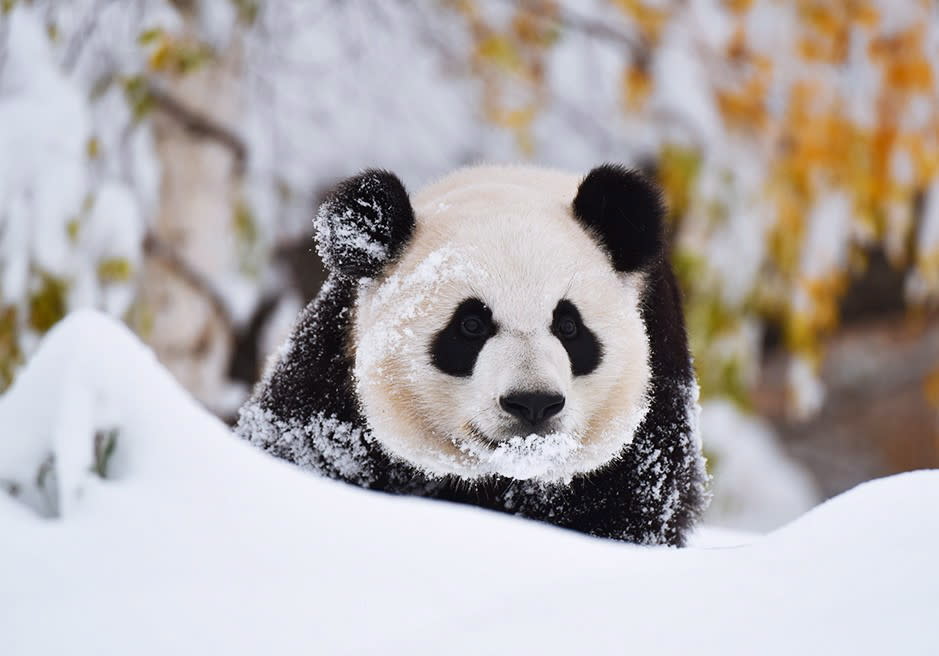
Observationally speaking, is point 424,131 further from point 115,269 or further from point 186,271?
point 115,269

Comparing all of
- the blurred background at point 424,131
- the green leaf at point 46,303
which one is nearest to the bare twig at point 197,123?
the blurred background at point 424,131

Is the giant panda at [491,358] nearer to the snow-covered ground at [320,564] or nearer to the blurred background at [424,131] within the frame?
the snow-covered ground at [320,564]

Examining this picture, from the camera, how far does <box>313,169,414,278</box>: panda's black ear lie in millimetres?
2016

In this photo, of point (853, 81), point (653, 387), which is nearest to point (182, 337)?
point (653, 387)

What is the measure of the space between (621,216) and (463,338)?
39cm

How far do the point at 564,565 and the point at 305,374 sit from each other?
0.99 m

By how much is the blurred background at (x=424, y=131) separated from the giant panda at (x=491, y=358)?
156 cm

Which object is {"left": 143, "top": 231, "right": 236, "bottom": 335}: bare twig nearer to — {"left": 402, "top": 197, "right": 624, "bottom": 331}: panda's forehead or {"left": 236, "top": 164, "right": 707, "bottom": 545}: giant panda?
{"left": 236, "top": 164, "right": 707, "bottom": 545}: giant panda

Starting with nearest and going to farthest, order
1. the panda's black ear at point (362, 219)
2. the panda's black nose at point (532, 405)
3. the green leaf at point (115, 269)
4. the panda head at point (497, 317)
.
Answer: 1. the panda's black nose at point (532, 405)
2. the panda head at point (497, 317)
3. the panda's black ear at point (362, 219)
4. the green leaf at point (115, 269)

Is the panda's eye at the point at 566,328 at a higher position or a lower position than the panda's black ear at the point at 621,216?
lower

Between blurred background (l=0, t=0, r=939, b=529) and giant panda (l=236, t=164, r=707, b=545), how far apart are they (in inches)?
61.4

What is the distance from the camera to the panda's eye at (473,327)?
1.92 metres

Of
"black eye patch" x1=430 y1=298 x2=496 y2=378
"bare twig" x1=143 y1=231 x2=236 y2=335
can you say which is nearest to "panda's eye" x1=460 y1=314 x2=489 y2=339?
"black eye patch" x1=430 y1=298 x2=496 y2=378

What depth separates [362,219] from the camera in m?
2.03
